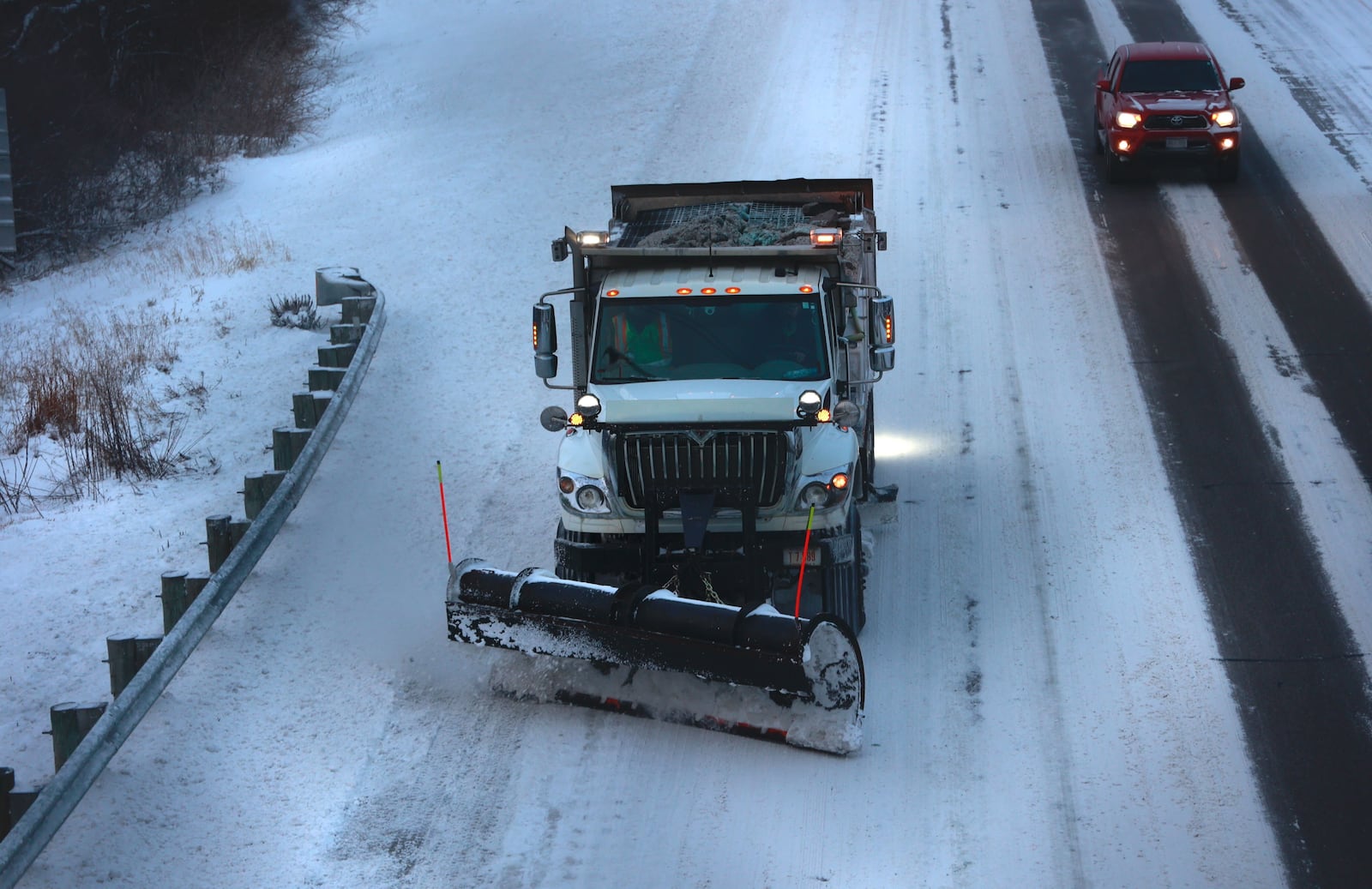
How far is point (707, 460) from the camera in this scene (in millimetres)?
9336

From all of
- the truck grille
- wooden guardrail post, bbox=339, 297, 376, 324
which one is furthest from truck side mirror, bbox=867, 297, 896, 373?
wooden guardrail post, bbox=339, 297, 376, 324

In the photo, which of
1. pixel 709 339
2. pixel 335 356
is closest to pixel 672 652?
pixel 709 339

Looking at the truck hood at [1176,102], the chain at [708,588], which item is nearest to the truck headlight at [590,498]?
the chain at [708,588]

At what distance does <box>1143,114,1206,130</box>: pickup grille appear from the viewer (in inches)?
738

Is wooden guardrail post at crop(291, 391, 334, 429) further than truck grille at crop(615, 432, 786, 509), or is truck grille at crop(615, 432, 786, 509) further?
wooden guardrail post at crop(291, 391, 334, 429)

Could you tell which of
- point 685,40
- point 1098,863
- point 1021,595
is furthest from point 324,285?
point 685,40

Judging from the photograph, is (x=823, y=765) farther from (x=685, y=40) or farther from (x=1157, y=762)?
(x=685, y=40)

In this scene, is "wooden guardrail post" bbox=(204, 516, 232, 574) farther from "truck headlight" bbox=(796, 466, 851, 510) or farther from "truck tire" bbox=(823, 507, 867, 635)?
"truck tire" bbox=(823, 507, 867, 635)

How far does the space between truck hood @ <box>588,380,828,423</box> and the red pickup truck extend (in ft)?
35.2

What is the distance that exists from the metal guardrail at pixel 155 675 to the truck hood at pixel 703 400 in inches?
110

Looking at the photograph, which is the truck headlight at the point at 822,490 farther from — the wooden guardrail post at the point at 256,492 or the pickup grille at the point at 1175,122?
the pickup grille at the point at 1175,122

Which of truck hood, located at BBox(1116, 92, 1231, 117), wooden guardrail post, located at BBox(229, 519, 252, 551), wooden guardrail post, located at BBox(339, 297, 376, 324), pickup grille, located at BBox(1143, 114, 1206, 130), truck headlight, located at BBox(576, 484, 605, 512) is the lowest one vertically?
wooden guardrail post, located at BBox(229, 519, 252, 551)

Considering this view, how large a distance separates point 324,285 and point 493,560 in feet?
19.1

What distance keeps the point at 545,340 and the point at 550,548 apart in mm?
1846
